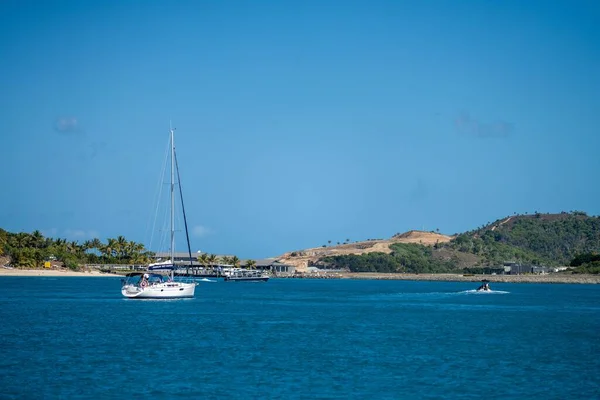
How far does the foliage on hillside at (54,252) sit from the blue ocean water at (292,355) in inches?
3951

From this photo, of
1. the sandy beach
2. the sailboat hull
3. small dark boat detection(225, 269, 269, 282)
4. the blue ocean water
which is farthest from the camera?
small dark boat detection(225, 269, 269, 282)

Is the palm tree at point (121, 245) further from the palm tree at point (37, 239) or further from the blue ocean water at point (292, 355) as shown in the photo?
the blue ocean water at point (292, 355)

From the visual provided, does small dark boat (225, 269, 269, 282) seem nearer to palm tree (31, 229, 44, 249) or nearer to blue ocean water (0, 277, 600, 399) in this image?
palm tree (31, 229, 44, 249)

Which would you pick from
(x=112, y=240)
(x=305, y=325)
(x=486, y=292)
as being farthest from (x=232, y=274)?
(x=305, y=325)

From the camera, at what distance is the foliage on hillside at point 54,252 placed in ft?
539

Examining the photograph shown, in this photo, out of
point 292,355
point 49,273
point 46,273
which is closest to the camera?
point 292,355

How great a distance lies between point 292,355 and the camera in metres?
40.0

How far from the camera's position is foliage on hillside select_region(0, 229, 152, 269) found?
16438 cm

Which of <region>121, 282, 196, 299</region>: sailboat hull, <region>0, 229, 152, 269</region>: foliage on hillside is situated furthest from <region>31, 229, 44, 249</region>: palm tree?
<region>121, 282, 196, 299</region>: sailboat hull

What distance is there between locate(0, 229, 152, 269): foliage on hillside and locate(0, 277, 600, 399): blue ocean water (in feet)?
329

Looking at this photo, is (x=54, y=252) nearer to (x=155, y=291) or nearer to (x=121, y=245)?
(x=121, y=245)

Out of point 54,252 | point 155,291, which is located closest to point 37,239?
point 54,252

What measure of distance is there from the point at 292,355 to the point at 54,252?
150930 millimetres

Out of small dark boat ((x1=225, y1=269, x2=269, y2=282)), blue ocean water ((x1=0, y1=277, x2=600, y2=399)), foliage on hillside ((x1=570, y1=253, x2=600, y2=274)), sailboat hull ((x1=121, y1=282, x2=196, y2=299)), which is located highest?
foliage on hillside ((x1=570, y1=253, x2=600, y2=274))
